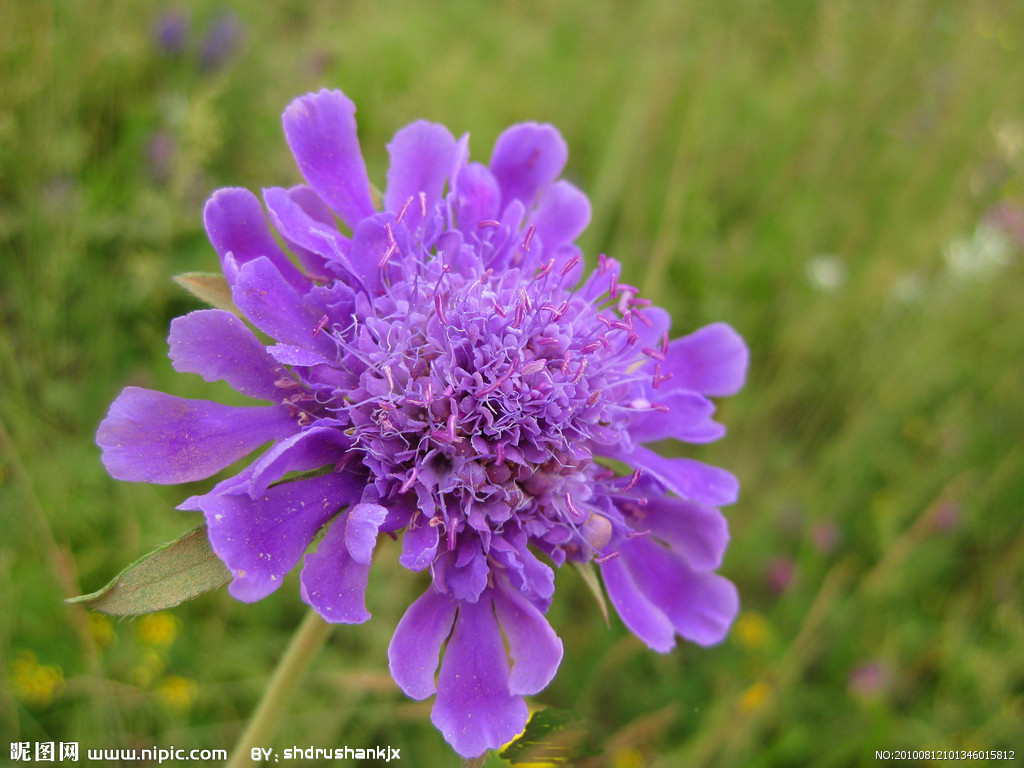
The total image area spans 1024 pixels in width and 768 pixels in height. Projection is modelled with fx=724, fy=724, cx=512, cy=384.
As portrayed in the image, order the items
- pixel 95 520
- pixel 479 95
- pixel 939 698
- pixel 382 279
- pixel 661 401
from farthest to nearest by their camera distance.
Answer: pixel 479 95 → pixel 939 698 → pixel 95 520 → pixel 661 401 → pixel 382 279

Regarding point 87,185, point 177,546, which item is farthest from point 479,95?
point 177,546

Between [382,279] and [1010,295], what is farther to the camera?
[1010,295]

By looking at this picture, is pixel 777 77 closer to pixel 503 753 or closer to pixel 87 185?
pixel 87 185

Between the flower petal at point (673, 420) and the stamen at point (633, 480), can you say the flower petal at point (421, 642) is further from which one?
the flower petal at point (673, 420)

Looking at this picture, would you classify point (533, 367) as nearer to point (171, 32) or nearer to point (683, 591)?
point (683, 591)

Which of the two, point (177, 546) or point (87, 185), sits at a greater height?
point (177, 546)

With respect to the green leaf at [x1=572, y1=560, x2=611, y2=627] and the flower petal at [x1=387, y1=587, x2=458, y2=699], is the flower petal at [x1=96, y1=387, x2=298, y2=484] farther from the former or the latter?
the green leaf at [x1=572, y1=560, x2=611, y2=627]

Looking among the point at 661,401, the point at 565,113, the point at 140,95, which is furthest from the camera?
the point at 565,113
